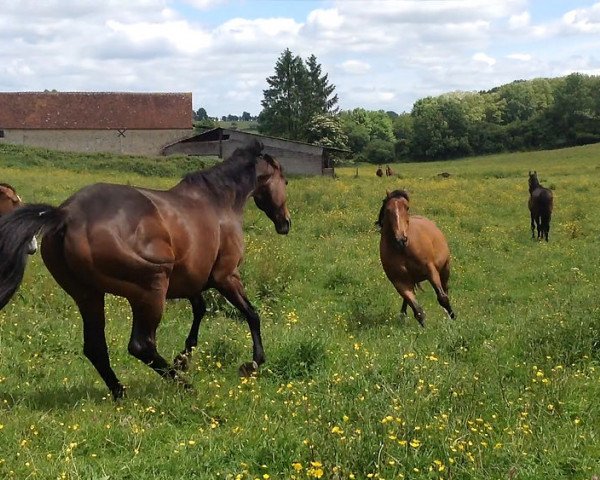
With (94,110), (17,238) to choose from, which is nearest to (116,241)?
(17,238)

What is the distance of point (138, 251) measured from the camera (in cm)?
542

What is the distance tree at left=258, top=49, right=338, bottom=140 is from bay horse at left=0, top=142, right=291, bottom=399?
7576cm

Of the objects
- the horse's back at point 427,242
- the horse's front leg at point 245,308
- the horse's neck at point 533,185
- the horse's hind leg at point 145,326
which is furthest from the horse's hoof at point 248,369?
the horse's neck at point 533,185

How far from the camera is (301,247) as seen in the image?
17734mm

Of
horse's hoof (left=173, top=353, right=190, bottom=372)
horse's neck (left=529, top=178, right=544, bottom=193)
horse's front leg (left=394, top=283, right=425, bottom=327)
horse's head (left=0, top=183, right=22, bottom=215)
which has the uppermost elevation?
horse's head (left=0, top=183, right=22, bottom=215)

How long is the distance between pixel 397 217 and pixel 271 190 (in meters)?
3.03

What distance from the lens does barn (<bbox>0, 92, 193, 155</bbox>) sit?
5862 cm

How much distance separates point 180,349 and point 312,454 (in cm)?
359

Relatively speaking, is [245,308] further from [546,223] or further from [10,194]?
[546,223]

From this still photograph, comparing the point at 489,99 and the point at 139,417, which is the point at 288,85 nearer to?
the point at 489,99

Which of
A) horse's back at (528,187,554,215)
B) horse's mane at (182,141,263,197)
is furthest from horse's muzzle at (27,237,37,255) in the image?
horse's back at (528,187,554,215)

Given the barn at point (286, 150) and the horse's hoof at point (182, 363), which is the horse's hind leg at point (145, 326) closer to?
the horse's hoof at point (182, 363)

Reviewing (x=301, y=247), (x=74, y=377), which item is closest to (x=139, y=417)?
(x=74, y=377)

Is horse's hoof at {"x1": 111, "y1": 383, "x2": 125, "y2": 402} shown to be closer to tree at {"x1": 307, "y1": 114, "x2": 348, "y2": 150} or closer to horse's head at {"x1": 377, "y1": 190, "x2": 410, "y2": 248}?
horse's head at {"x1": 377, "y1": 190, "x2": 410, "y2": 248}
